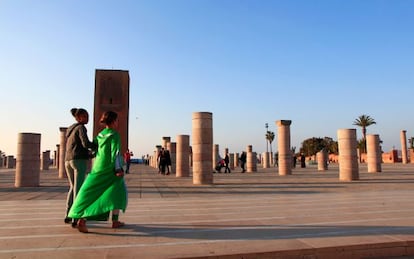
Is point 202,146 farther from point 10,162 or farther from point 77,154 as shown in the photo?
point 10,162

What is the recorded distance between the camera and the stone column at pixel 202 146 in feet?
58.4

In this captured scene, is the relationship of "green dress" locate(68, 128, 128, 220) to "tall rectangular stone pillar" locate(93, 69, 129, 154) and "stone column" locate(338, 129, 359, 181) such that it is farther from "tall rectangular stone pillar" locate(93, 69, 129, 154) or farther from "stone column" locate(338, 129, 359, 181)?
→ "stone column" locate(338, 129, 359, 181)

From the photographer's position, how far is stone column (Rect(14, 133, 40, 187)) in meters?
17.0

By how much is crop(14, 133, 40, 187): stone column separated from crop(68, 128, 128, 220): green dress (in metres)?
12.8

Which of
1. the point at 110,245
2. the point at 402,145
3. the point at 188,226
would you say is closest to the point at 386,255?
the point at 188,226

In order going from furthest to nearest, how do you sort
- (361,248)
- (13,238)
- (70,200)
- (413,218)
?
1. (413,218)
2. (70,200)
3. (13,238)
4. (361,248)

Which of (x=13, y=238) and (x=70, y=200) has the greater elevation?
(x=70, y=200)

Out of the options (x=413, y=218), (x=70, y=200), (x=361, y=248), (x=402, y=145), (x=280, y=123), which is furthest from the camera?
(x=402, y=145)

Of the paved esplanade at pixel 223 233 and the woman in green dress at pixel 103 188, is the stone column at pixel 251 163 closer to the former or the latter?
the paved esplanade at pixel 223 233

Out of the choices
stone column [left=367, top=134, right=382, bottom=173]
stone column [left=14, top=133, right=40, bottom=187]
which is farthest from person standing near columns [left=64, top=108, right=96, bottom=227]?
stone column [left=367, top=134, right=382, bottom=173]

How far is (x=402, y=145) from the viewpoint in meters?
54.1

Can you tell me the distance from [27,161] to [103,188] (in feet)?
43.6

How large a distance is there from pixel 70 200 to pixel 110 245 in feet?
5.92

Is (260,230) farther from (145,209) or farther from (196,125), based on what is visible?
(196,125)
